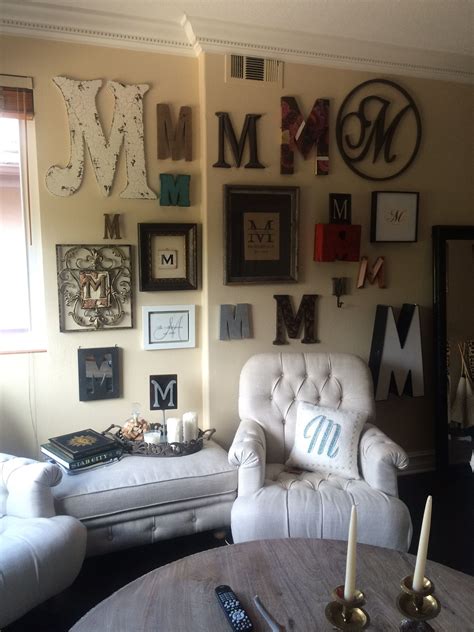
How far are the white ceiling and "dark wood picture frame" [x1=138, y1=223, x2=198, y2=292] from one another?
920 millimetres

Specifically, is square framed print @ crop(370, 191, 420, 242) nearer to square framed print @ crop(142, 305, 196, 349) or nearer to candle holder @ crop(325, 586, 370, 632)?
square framed print @ crop(142, 305, 196, 349)

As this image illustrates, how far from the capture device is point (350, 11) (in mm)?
2330

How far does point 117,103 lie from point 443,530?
270 centimetres

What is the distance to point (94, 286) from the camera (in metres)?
2.56

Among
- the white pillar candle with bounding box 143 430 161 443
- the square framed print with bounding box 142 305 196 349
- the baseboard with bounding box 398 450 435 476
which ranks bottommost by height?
the baseboard with bounding box 398 450 435 476

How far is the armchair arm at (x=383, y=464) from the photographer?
208cm

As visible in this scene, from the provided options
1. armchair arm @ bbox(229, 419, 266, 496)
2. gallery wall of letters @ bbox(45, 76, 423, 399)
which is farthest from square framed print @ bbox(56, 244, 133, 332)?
armchair arm @ bbox(229, 419, 266, 496)

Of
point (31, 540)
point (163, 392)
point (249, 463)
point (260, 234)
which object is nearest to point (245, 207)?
point (260, 234)

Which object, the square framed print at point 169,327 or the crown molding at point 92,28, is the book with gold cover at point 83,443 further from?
the crown molding at point 92,28

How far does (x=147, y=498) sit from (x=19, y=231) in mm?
1481

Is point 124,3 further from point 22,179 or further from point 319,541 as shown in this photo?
point 319,541

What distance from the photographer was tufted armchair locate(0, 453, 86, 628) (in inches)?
62.8

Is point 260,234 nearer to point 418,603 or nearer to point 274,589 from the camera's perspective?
point 274,589

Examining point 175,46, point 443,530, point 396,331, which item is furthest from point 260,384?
point 175,46
